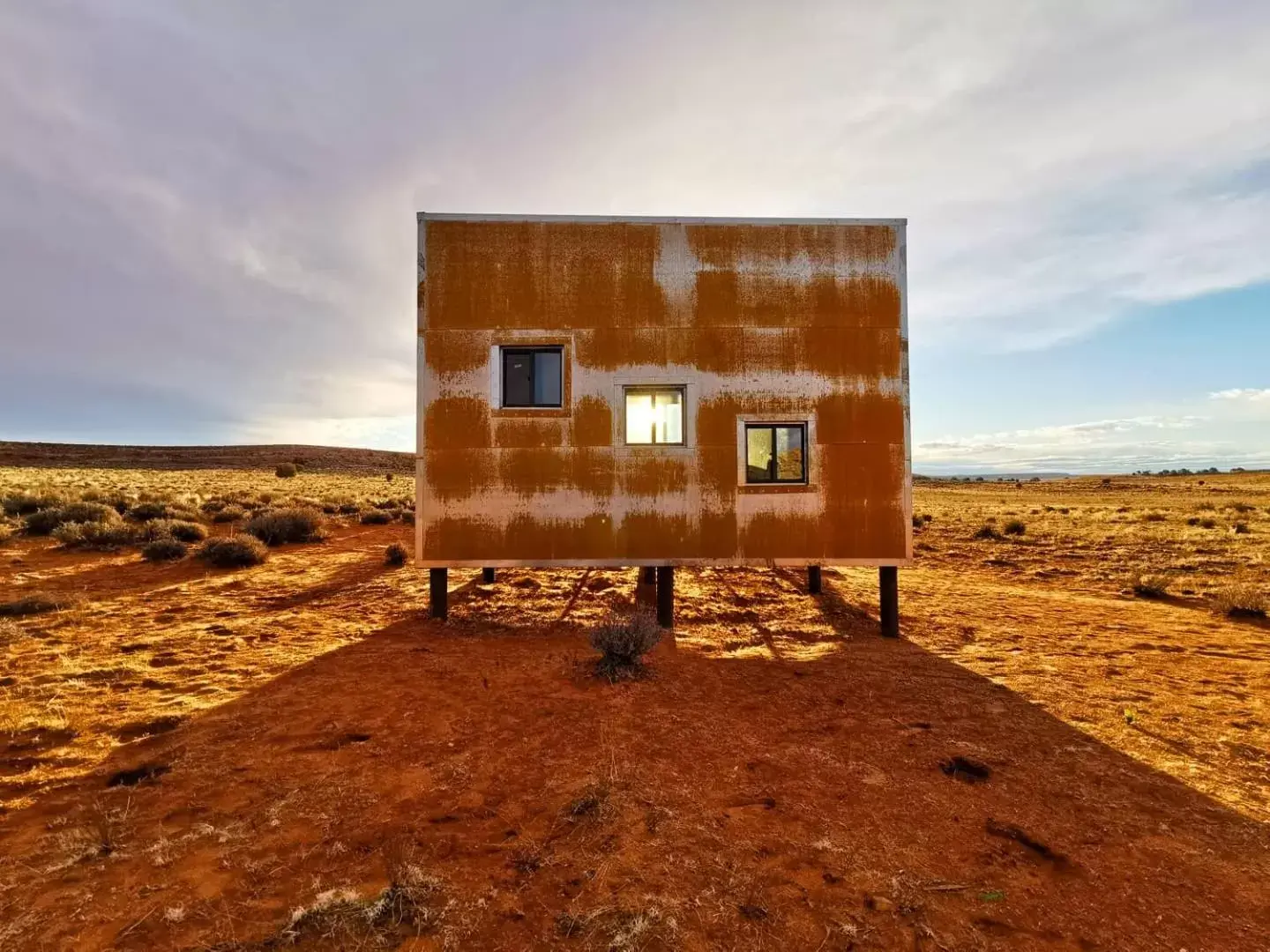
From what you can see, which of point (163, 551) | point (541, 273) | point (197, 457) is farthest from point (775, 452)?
point (197, 457)

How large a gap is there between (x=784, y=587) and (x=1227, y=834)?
32.4 ft

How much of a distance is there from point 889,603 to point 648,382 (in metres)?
6.42

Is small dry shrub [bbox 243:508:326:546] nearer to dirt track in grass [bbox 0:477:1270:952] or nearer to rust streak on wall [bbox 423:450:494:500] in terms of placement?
dirt track in grass [bbox 0:477:1270:952]

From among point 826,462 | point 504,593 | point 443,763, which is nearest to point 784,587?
point 826,462

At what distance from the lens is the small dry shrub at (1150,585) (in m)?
13.4

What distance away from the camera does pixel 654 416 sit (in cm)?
1043

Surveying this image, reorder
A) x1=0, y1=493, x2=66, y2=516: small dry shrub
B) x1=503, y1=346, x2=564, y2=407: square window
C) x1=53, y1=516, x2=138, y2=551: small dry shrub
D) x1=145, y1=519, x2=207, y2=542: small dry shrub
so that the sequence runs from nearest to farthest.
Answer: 1. x1=503, y1=346, x2=564, y2=407: square window
2. x1=53, y1=516, x2=138, y2=551: small dry shrub
3. x1=145, y1=519, x2=207, y2=542: small dry shrub
4. x1=0, y1=493, x2=66, y2=516: small dry shrub

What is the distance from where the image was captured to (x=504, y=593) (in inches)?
525

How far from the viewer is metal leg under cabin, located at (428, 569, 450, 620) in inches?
426

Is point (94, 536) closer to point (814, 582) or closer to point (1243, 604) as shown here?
point (814, 582)

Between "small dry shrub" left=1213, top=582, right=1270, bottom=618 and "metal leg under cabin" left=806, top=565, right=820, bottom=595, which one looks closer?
"small dry shrub" left=1213, top=582, right=1270, bottom=618

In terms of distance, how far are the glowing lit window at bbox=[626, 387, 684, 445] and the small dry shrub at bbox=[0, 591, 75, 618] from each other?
38.2 feet

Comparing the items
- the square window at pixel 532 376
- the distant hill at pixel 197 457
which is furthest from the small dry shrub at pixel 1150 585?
the distant hill at pixel 197 457

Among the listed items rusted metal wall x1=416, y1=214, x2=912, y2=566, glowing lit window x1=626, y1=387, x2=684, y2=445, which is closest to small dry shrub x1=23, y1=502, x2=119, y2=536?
rusted metal wall x1=416, y1=214, x2=912, y2=566
